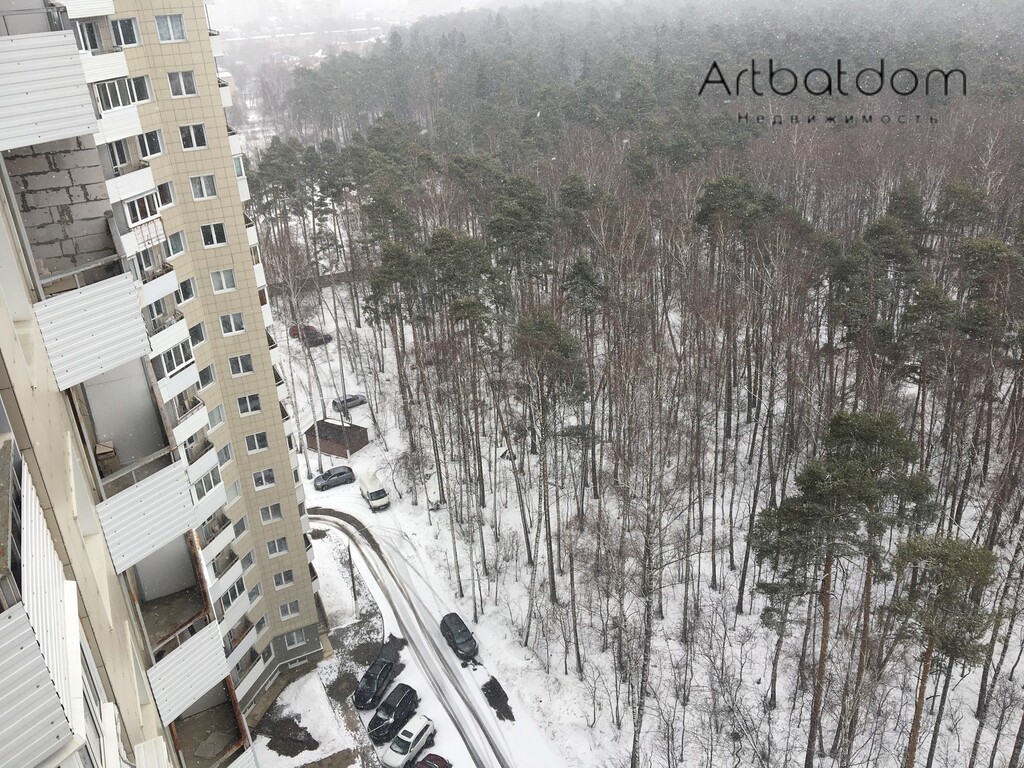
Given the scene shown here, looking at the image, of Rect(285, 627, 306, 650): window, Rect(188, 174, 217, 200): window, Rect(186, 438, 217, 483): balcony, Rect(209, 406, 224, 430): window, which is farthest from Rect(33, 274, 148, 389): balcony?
Rect(285, 627, 306, 650): window

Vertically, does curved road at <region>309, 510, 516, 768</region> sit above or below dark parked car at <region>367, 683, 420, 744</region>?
below

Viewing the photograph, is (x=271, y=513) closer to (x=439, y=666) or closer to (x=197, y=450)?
(x=197, y=450)

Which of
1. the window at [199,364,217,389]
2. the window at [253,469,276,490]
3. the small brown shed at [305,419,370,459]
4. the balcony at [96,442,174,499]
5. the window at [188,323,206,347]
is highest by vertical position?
the balcony at [96,442,174,499]

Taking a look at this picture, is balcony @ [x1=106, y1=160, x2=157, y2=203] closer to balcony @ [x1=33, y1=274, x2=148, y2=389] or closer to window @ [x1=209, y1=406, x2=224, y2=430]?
window @ [x1=209, y1=406, x2=224, y2=430]

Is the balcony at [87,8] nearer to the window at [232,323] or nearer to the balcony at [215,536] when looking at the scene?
the window at [232,323]

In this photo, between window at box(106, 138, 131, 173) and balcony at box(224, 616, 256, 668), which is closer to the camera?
window at box(106, 138, 131, 173)

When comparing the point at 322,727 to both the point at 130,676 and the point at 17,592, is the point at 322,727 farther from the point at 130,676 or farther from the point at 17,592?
the point at 17,592
